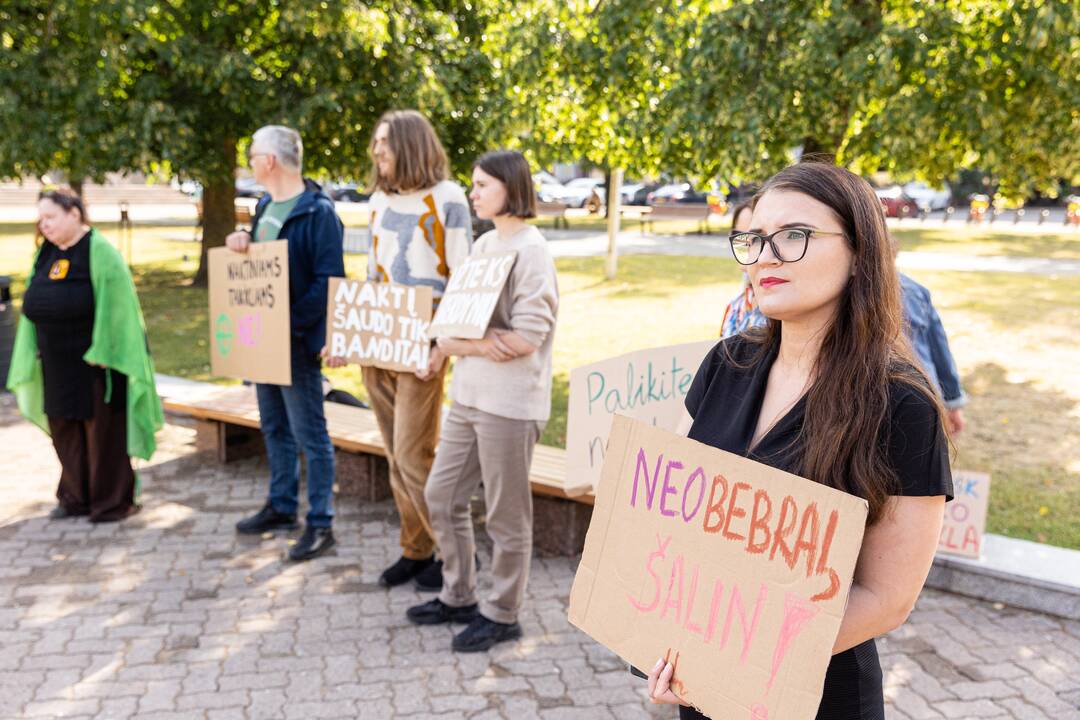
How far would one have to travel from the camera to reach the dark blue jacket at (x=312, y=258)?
5031mm

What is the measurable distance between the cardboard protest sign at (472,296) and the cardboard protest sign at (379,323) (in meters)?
0.21

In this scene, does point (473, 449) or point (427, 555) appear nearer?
point (473, 449)

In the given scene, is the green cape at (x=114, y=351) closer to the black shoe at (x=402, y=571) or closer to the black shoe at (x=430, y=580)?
the black shoe at (x=402, y=571)

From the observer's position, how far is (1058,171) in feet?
25.8

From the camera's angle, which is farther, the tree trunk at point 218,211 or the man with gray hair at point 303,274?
the tree trunk at point 218,211

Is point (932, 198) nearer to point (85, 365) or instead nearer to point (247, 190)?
point (247, 190)

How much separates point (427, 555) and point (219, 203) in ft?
37.6

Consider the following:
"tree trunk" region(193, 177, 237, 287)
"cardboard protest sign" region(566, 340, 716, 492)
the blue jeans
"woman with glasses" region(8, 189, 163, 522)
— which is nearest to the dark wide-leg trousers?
"woman with glasses" region(8, 189, 163, 522)

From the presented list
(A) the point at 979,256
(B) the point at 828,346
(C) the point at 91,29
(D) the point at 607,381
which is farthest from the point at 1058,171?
(A) the point at 979,256

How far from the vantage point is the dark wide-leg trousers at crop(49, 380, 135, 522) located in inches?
222

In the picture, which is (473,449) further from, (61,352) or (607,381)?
(61,352)

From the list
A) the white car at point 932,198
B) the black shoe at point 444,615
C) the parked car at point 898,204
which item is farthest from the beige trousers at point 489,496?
the white car at point 932,198

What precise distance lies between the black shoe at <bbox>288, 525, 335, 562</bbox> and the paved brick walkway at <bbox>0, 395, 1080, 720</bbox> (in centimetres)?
6

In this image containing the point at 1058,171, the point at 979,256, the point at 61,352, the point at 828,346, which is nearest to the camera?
the point at 828,346
